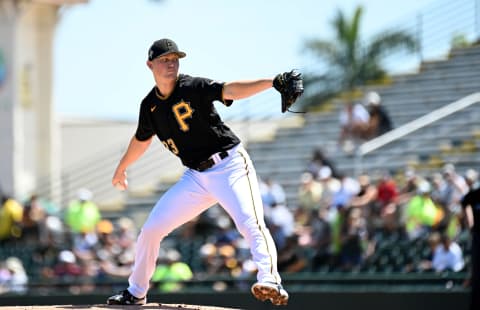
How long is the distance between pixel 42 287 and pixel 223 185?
23.0 ft

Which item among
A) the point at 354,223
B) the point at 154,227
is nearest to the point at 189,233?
the point at 354,223

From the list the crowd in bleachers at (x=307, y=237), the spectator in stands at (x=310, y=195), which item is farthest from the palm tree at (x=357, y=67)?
the spectator in stands at (x=310, y=195)

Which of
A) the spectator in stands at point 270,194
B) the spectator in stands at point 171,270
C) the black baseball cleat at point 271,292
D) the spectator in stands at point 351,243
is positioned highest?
the black baseball cleat at point 271,292

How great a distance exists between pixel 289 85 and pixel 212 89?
635mm

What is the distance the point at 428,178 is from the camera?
1642 cm

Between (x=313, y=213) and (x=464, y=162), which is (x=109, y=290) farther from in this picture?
(x=464, y=162)

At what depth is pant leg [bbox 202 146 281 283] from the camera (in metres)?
8.38

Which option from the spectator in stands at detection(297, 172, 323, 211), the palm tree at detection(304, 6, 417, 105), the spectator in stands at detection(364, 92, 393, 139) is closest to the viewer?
the spectator in stands at detection(297, 172, 323, 211)

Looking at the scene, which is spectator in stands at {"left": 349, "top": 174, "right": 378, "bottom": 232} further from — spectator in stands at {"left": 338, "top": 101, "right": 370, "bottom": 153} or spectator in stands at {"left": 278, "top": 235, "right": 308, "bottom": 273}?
spectator in stands at {"left": 338, "top": 101, "right": 370, "bottom": 153}

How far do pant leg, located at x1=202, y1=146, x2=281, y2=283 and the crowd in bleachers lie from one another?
5413 mm

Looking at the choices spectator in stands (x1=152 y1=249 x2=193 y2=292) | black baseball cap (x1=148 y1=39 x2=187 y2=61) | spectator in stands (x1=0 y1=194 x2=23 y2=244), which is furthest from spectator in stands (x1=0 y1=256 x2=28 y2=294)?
black baseball cap (x1=148 y1=39 x2=187 y2=61)

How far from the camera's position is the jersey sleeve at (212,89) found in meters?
8.41

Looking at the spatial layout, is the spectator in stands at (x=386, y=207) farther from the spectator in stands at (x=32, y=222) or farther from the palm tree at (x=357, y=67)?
the spectator in stands at (x=32, y=222)

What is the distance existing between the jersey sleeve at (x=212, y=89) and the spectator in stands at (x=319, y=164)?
835cm
